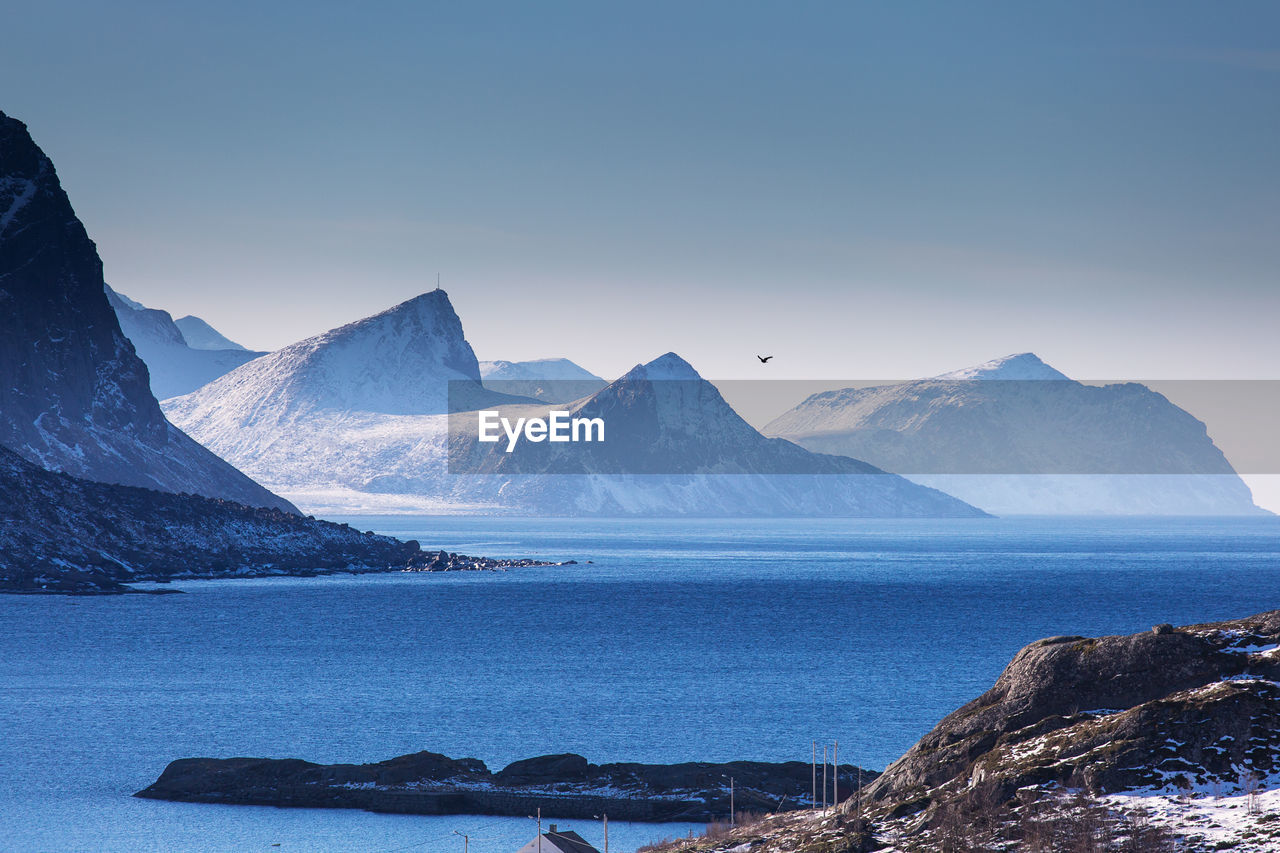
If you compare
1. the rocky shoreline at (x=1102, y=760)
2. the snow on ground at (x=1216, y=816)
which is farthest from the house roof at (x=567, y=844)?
the snow on ground at (x=1216, y=816)

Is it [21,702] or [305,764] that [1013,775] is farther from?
[21,702]

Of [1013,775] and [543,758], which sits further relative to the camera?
[543,758]

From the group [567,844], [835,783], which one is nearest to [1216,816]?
[835,783]

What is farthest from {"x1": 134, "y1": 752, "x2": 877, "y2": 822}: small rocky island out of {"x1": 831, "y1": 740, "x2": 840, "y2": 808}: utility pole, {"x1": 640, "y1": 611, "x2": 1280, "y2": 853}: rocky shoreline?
{"x1": 640, "y1": 611, "x2": 1280, "y2": 853}: rocky shoreline

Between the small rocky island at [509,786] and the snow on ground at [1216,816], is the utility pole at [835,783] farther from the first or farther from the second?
the snow on ground at [1216,816]

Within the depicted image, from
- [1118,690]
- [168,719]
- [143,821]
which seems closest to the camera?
[1118,690]

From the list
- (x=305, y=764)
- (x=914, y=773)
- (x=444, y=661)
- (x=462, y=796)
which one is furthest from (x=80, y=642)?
(x=914, y=773)

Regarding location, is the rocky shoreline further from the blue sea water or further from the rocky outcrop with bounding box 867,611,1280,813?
the blue sea water
